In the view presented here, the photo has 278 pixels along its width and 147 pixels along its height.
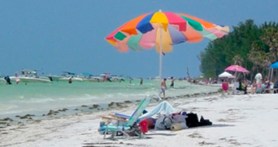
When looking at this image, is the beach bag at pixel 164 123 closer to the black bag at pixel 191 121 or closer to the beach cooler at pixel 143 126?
the black bag at pixel 191 121

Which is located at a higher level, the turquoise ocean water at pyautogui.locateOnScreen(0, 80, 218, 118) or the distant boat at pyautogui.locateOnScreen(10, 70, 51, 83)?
the distant boat at pyautogui.locateOnScreen(10, 70, 51, 83)

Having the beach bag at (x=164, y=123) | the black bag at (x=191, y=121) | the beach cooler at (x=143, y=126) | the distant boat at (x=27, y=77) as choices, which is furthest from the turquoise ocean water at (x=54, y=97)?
the distant boat at (x=27, y=77)

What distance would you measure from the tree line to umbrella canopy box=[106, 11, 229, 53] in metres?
62.1

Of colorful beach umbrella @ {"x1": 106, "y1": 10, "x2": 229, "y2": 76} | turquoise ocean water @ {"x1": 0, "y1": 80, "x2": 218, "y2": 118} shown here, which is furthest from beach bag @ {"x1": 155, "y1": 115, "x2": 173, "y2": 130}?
colorful beach umbrella @ {"x1": 106, "y1": 10, "x2": 229, "y2": 76}

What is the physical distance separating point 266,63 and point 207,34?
7294 centimetres

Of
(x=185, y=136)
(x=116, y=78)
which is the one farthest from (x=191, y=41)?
(x=116, y=78)

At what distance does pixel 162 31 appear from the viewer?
44.2 feet

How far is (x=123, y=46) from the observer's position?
14016 mm

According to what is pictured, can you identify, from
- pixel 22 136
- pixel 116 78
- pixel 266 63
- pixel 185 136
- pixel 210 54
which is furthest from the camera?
pixel 116 78

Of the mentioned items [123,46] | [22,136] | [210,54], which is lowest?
[22,136]

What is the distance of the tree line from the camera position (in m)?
81.7

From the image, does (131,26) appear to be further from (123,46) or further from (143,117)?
(143,117)

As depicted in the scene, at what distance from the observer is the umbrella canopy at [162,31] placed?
1323 centimetres

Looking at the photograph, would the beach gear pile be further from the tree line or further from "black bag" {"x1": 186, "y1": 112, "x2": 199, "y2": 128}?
the tree line
